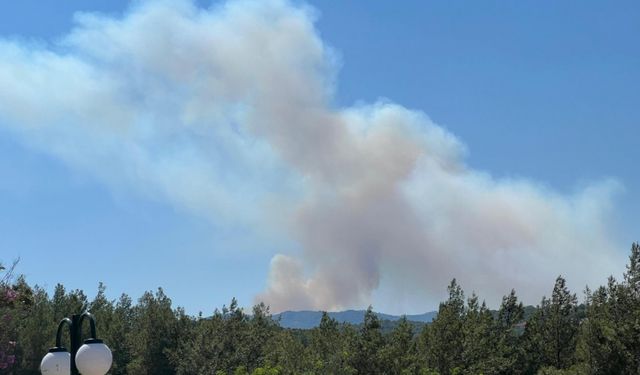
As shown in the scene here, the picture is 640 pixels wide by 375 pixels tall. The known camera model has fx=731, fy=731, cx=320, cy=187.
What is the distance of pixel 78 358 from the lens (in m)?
10.1

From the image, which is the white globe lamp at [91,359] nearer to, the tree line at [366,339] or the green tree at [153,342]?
the tree line at [366,339]

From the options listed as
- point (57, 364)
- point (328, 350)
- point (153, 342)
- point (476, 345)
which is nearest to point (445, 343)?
point (476, 345)

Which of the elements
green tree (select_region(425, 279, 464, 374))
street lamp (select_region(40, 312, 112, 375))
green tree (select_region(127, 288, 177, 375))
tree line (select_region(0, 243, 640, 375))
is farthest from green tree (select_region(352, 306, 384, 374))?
green tree (select_region(127, 288, 177, 375))

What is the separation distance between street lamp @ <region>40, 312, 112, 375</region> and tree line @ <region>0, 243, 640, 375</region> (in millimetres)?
12465

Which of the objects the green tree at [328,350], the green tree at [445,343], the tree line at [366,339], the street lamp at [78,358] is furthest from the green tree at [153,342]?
the street lamp at [78,358]

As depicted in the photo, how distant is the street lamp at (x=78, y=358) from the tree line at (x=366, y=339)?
1247 cm

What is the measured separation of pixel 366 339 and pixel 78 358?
24.5 meters

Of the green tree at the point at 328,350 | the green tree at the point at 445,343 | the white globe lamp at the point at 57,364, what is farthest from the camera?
the green tree at the point at 445,343

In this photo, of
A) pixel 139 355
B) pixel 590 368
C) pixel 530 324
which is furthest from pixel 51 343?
pixel 590 368

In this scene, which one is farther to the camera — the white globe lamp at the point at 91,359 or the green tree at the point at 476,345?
the green tree at the point at 476,345

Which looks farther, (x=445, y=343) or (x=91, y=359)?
(x=445, y=343)

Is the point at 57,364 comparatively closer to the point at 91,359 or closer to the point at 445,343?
the point at 91,359

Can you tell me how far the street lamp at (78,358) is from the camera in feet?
32.9

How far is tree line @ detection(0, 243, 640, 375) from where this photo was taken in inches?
1288
